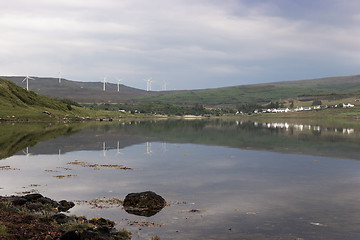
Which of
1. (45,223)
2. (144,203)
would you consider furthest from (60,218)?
(144,203)

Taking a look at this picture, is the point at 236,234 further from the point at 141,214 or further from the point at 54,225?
the point at 54,225

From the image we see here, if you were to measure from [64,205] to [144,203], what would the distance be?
589cm

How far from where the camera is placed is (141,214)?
1016 inches

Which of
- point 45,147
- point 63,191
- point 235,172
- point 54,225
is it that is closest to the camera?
point 54,225

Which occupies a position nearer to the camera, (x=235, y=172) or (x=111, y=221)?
(x=111, y=221)

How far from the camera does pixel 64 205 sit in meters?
27.0

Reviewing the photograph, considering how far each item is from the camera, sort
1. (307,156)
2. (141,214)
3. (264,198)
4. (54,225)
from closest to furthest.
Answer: (54,225) < (141,214) < (264,198) < (307,156)

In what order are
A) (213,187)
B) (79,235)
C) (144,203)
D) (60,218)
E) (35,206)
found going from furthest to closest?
(213,187) < (144,203) < (35,206) < (60,218) < (79,235)

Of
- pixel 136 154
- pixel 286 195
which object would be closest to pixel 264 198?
pixel 286 195

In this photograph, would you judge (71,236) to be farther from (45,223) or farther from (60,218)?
(60,218)

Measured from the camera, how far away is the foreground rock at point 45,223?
60.9ft

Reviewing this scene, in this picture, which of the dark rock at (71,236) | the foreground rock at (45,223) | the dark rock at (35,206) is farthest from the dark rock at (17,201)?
the dark rock at (71,236)

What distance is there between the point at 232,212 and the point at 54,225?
11963 mm

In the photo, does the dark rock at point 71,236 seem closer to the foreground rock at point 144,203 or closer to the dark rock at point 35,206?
the dark rock at point 35,206
